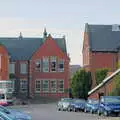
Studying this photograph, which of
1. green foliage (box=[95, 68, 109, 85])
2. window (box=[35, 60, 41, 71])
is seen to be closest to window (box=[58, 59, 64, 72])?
window (box=[35, 60, 41, 71])

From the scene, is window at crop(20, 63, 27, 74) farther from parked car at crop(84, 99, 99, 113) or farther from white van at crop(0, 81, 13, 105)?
parked car at crop(84, 99, 99, 113)

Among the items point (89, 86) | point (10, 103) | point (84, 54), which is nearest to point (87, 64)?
point (84, 54)

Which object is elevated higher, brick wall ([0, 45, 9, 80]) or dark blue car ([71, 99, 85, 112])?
brick wall ([0, 45, 9, 80])

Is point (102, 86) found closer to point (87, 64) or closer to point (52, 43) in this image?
point (87, 64)

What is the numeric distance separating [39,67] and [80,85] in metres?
17.5

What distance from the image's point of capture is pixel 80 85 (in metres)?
84.5

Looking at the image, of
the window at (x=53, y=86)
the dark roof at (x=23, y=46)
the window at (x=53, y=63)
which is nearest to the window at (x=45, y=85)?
the window at (x=53, y=86)

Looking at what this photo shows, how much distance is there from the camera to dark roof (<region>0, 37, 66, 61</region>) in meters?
101

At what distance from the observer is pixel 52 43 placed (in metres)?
100

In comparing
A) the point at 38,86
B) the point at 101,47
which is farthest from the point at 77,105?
the point at 38,86

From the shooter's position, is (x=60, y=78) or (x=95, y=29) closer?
(x=95, y=29)

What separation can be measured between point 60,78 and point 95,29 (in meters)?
12.1

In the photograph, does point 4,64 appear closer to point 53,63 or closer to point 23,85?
point 23,85

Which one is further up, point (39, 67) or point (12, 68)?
point (39, 67)
